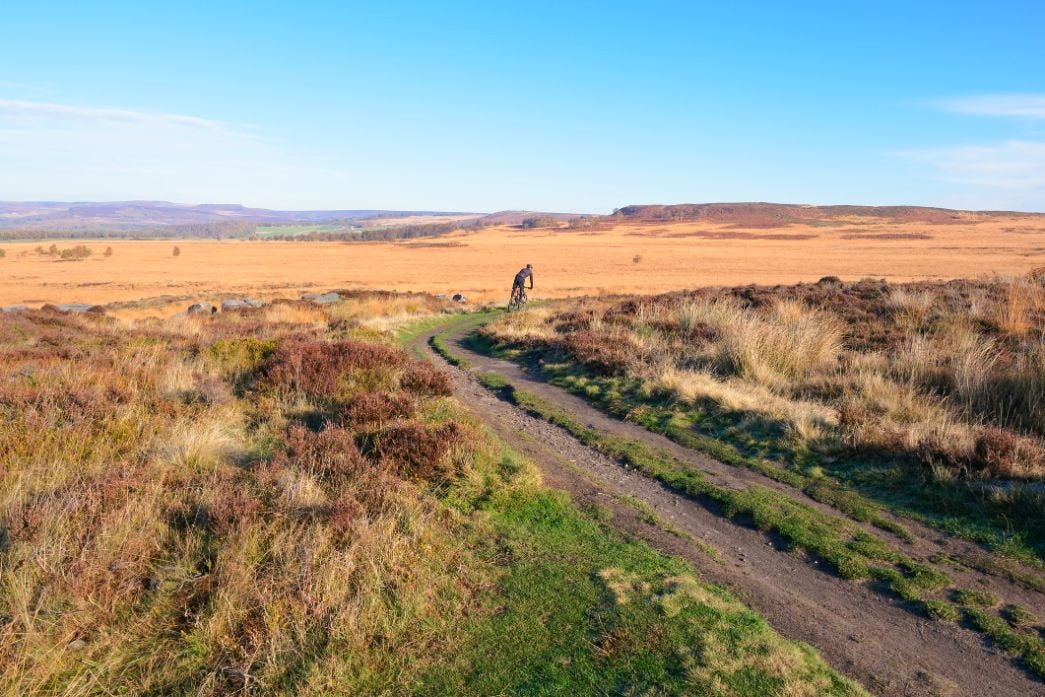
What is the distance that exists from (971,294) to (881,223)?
151 metres

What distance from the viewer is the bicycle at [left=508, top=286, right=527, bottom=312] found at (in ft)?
88.6

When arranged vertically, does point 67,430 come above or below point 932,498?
above

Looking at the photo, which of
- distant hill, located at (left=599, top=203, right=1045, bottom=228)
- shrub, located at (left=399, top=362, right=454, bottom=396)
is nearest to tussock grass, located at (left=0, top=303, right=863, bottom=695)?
shrub, located at (left=399, top=362, right=454, bottom=396)

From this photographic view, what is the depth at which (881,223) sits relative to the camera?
150875mm

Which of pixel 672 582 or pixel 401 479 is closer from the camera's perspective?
pixel 672 582

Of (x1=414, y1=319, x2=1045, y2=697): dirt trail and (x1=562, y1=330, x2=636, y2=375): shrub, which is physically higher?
(x1=562, y1=330, x2=636, y2=375): shrub

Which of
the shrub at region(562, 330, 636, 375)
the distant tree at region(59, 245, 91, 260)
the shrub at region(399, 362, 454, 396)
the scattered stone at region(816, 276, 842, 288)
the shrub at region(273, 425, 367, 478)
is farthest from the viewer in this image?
the distant tree at region(59, 245, 91, 260)

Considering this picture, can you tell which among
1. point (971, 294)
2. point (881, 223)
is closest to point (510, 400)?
point (971, 294)

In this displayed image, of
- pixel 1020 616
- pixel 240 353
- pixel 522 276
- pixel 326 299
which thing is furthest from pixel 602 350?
pixel 326 299

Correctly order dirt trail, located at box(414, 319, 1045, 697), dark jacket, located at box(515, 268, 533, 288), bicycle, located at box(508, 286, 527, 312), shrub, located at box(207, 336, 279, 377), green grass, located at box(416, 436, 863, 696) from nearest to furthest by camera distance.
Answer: green grass, located at box(416, 436, 863, 696), dirt trail, located at box(414, 319, 1045, 697), shrub, located at box(207, 336, 279, 377), dark jacket, located at box(515, 268, 533, 288), bicycle, located at box(508, 286, 527, 312)

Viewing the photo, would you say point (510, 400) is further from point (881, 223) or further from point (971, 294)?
point (881, 223)

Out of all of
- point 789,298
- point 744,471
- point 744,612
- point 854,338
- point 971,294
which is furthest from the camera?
point 789,298

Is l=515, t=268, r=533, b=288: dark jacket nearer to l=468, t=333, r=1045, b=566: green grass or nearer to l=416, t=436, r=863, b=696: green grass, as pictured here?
l=468, t=333, r=1045, b=566: green grass

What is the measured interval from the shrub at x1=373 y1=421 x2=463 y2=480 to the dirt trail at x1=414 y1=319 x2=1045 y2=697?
1304mm
